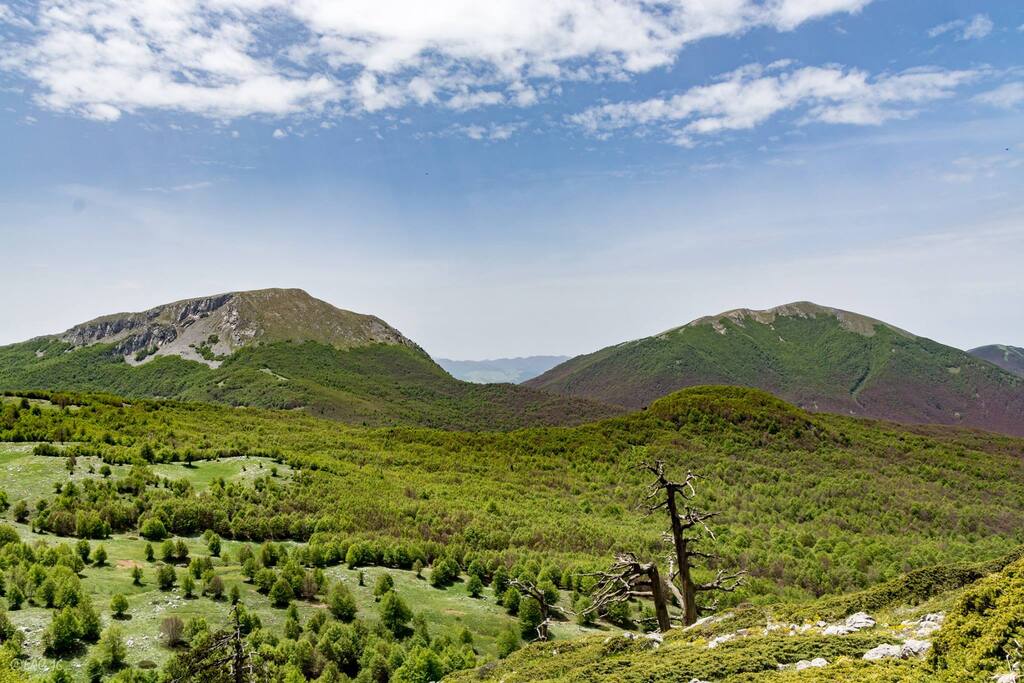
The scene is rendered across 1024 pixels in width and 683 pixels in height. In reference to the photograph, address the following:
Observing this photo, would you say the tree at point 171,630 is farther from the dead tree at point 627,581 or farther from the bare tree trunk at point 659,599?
the bare tree trunk at point 659,599

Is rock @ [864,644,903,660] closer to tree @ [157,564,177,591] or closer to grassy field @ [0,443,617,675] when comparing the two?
grassy field @ [0,443,617,675]

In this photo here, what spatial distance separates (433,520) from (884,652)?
38553 mm

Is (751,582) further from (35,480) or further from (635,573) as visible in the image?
(35,480)

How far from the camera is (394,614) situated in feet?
85.5

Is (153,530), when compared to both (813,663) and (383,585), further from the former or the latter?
(813,663)

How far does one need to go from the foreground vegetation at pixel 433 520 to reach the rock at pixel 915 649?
0.77 metres

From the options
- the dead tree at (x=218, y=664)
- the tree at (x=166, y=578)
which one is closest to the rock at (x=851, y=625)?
the dead tree at (x=218, y=664)

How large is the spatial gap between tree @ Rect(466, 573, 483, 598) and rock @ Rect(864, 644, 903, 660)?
25.7m

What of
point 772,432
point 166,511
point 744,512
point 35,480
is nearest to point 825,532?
point 744,512

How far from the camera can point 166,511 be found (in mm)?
33094

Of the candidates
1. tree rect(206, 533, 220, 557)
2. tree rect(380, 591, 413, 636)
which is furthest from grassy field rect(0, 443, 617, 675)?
tree rect(380, 591, 413, 636)

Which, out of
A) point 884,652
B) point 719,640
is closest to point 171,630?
point 719,640

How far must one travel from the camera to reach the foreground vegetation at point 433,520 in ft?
73.8

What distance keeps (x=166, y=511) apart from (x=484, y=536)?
21.7 metres
